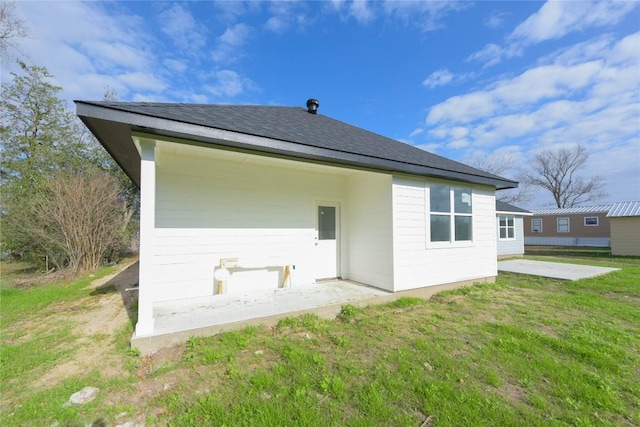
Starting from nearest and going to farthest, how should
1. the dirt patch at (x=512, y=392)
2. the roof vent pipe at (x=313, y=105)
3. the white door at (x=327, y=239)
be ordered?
the dirt patch at (x=512, y=392), the white door at (x=327, y=239), the roof vent pipe at (x=313, y=105)

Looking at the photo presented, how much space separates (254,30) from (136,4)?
2.93 m

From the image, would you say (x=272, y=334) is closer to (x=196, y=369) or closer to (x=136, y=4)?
(x=196, y=369)

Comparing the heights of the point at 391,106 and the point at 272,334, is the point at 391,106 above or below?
above

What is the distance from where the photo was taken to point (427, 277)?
5.61 metres

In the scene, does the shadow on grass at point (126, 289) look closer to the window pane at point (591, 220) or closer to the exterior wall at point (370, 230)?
the exterior wall at point (370, 230)

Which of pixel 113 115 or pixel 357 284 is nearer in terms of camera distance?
pixel 113 115

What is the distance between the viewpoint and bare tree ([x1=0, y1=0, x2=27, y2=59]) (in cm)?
1030

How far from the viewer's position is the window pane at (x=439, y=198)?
5750 mm

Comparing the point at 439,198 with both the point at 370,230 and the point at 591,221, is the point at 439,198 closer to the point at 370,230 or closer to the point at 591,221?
the point at 370,230

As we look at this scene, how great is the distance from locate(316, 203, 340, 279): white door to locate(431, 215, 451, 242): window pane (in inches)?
84.2

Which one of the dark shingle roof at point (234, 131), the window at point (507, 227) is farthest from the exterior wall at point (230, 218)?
the window at point (507, 227)

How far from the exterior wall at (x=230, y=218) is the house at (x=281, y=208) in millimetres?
19

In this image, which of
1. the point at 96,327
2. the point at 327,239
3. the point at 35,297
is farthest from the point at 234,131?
the point at 35,297

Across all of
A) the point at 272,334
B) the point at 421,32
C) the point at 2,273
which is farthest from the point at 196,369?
the point at 2,273
